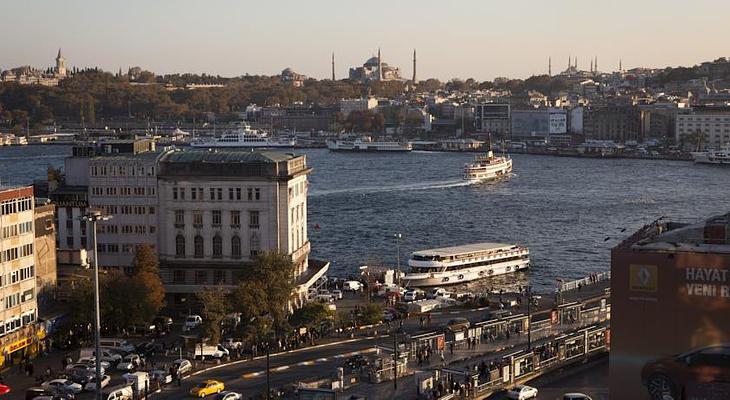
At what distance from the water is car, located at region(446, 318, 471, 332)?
14.1 feet

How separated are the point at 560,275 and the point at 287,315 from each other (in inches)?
239

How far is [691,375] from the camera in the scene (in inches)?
229

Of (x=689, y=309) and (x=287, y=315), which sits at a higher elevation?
(x=689, y=309)

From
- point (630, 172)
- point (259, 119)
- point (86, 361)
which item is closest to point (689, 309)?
point (86, 361)

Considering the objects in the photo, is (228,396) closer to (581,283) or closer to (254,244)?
(254,244)

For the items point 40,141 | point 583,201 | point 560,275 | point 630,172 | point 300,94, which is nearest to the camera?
point 560,275

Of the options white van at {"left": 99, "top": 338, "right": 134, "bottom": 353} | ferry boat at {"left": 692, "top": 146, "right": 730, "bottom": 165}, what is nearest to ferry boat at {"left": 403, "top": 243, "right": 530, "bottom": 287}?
white van at {"left": 99, "top": 338, "right": 134, "bottom": 353}

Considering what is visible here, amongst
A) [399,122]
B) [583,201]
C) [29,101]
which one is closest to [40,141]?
[29,101]

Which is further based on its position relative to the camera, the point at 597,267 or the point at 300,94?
the point at 300,94

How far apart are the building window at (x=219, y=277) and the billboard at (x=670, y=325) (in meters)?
6.23

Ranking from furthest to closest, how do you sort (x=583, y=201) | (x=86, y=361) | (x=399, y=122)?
(x=399, y=122) < (x=583, y=201) < (x=86, y=361)

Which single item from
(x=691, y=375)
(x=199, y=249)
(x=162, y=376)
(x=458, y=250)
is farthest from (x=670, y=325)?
(x=458, y=250)

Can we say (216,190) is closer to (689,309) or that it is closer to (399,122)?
(689,309)

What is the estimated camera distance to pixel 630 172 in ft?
111
